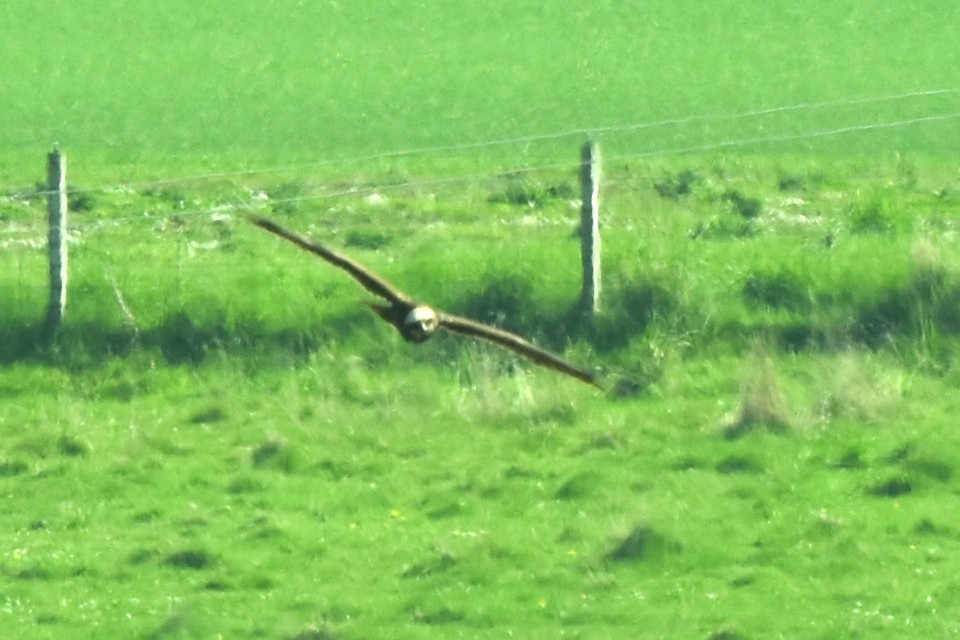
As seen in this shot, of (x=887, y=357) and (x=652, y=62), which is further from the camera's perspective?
(x=652, y=62)

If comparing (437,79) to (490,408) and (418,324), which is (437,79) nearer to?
(490,408)

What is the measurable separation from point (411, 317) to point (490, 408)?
7.87 m

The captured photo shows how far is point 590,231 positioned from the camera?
47.6 feet

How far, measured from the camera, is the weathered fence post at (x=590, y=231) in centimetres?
1415

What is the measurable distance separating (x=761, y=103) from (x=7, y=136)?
288 inches

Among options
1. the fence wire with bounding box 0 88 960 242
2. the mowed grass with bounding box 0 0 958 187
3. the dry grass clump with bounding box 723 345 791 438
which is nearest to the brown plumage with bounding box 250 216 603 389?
the dry grass clump with bounding box 723 345 791 438

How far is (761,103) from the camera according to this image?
2294 cm

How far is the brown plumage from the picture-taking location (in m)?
5.12

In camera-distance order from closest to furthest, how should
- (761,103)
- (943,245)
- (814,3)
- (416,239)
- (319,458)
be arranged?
(319,458)
(943,245)
(416,239)
(761,103)
(814,3)

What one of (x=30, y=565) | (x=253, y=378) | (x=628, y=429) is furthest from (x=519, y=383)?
(x=30, y=565)

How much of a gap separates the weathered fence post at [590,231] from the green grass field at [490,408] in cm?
10

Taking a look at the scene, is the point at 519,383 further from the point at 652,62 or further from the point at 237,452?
the point at 652,62

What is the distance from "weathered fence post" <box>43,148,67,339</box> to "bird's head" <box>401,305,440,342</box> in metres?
9.14

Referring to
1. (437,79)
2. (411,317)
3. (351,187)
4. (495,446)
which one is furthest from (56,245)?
(437,79)
